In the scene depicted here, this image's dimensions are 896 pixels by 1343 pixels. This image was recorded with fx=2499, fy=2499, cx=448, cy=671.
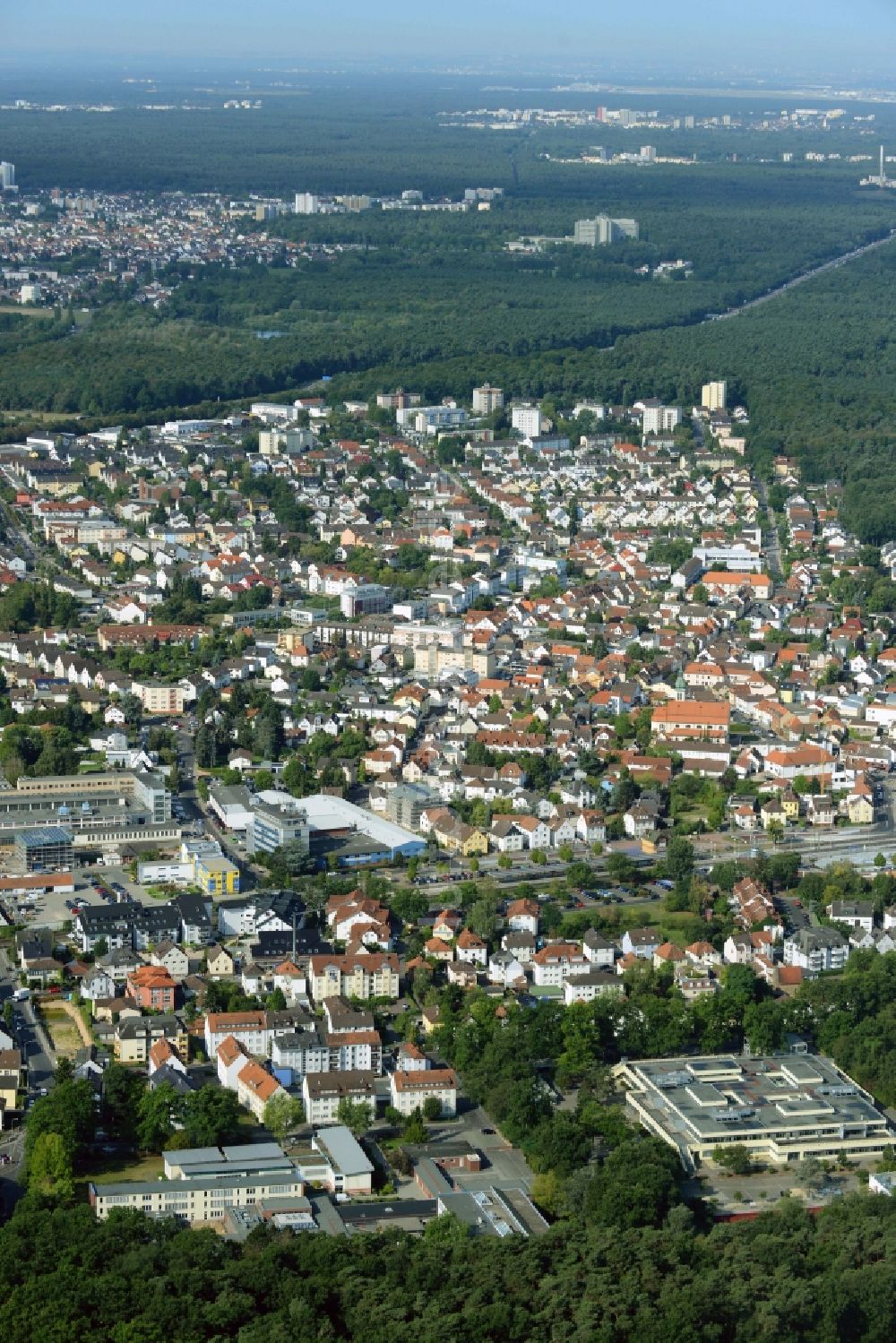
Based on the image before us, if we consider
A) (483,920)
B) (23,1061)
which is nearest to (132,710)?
(483,920)

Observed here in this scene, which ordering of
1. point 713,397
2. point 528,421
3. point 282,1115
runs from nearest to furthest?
point 282,1115
point 528,421
point 713,397

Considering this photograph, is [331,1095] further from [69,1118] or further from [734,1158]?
[734,1158]

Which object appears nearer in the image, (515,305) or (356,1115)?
(356,1115)

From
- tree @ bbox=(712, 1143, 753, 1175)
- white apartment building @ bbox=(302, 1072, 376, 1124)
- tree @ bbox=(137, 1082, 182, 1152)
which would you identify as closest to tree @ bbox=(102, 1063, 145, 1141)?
tree @ bbox=(137, 1082, 182, 1152)

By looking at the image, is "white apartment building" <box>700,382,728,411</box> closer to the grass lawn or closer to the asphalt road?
the asphalt road

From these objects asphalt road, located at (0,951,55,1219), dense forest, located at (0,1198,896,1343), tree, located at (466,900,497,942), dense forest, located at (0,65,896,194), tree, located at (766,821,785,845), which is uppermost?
dense forest, located at (0,65,896,194)

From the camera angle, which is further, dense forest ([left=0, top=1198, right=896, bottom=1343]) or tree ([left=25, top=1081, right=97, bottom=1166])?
tree ([left=25, top=1081, right=97, bottom=1166])

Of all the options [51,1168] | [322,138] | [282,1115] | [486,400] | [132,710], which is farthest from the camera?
[322,138]
